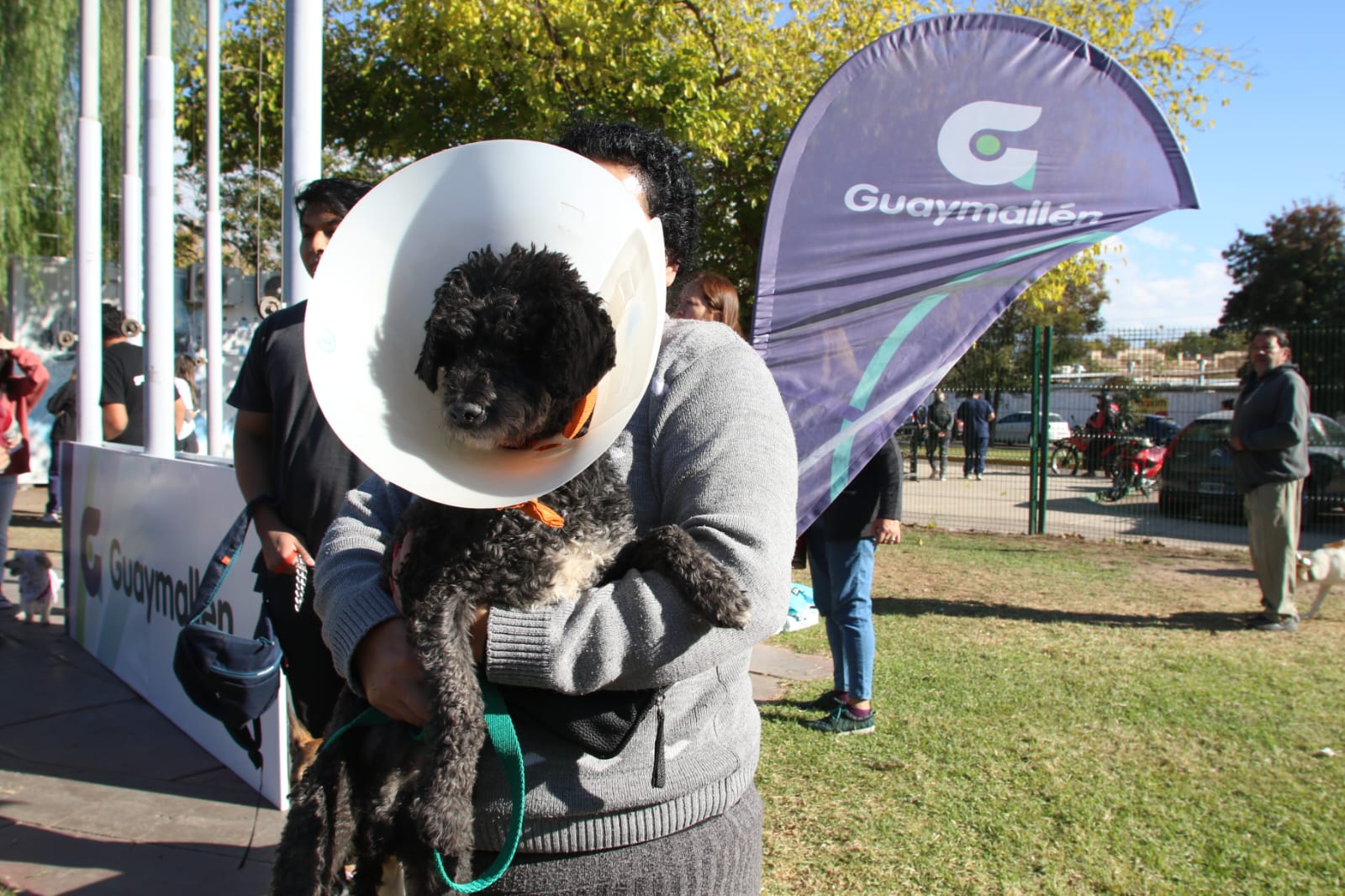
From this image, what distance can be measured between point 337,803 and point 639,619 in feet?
1.62

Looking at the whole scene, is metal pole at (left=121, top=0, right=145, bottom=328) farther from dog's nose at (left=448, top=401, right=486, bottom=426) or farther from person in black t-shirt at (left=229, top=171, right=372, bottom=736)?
dog's nose at (left=448, top=401, right=486, bottom=426)

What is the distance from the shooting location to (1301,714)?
499 centimetres

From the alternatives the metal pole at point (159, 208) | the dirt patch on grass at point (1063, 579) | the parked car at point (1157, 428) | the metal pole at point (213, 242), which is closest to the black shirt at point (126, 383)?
the metal pole at point (213, 242)

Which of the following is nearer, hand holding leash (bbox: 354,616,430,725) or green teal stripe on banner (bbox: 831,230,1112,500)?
hand holding leash (bbox: 354,616,430,725)

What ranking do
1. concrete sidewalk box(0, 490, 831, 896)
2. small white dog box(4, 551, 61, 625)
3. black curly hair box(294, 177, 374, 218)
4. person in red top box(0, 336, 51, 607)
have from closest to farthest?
black curly hair box(294, 177, 374, 218)
concrete sidewalk box(0, 490, 831, 896)
person in red top box(0, 336, 51, 607)
small white dog box(4, 551, 61, 625)

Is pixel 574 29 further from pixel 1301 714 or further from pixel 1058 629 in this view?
pixel 1301 714

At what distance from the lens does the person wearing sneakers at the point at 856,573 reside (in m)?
4.74

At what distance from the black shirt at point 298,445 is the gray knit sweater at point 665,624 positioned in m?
1.41

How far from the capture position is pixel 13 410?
21.3 ft

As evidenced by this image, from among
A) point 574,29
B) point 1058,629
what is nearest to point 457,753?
point 1058,629

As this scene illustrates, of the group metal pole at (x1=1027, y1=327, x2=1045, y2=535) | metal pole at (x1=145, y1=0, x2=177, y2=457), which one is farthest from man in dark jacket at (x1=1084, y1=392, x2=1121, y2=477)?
metal pole at (x1=145, y1=0, x2=177, y2=457)

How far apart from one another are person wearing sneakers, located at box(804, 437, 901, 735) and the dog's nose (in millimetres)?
3605

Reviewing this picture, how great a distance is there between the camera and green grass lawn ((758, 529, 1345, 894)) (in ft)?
11.2

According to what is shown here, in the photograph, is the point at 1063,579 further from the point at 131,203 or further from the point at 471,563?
the point at 131,203
